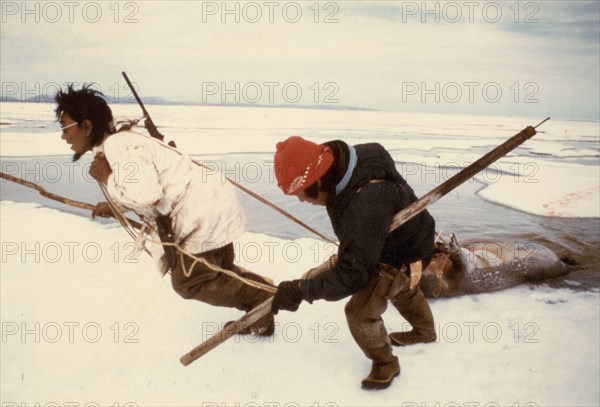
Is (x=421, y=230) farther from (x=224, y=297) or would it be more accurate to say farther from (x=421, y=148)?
(x=421, y=148)

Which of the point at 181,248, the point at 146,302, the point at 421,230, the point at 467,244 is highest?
the point at 421,230

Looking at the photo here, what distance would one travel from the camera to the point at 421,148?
1146cm

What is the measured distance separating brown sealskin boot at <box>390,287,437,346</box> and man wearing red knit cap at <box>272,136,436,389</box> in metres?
0.27

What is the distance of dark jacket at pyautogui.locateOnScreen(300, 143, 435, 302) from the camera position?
1812mm

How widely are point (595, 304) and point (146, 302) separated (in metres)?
3.21

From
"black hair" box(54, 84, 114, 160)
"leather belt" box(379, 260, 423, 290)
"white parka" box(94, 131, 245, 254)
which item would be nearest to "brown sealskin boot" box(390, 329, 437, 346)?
"leather belt" box(379, 260, 423, 290)

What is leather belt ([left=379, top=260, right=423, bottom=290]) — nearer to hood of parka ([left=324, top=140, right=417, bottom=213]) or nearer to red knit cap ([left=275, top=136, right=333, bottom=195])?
hood of parka ([left=324, top=140, right=417, bottom=213])

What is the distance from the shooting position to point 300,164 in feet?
6.02

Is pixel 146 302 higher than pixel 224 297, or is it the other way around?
pixel 224 297

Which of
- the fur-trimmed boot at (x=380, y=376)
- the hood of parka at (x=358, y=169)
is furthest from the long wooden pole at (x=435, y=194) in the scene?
the fur-trimmed boot at (x=380, y=376)

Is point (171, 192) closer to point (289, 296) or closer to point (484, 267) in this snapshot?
point (289, 296)

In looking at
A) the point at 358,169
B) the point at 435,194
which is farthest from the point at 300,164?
the point at 435,194

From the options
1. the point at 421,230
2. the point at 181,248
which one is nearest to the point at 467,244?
the point at 421,230

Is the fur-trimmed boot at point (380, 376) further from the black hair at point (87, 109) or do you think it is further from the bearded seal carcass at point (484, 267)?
the black hair at point (87, 109)
